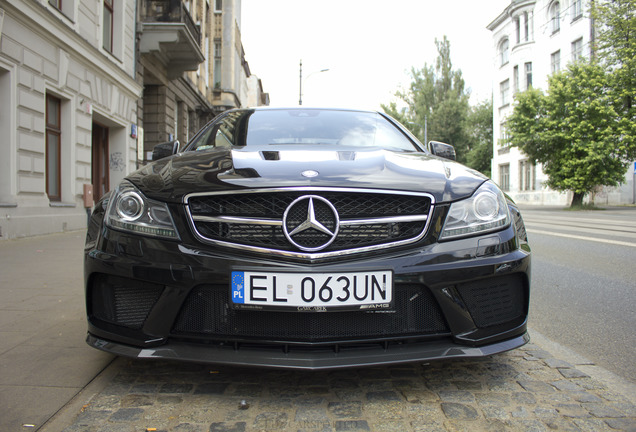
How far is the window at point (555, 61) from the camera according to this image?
1332 inches

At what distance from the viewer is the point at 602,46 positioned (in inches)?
995

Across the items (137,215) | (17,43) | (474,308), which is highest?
(17,43)

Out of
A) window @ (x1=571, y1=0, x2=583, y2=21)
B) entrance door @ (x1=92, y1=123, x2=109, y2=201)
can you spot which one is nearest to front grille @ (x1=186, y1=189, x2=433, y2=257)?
entrance door @ (x1=92, y1=123, x2=109, y2=201)

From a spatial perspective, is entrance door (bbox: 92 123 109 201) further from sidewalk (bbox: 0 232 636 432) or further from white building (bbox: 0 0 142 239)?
sidewalk (bbox: 0 232 636 432)

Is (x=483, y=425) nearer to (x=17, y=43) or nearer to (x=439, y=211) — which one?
(x=439, y=211)

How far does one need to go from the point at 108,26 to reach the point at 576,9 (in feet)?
97.9

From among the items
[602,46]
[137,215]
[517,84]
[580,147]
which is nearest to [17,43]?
[137,215]

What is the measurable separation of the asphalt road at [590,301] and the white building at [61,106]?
797 centimetres

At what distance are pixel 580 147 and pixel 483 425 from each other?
2514cm

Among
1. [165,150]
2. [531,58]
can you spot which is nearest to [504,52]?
[531,58]

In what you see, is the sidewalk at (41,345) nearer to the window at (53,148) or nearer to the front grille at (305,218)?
the front grille at (305,218)

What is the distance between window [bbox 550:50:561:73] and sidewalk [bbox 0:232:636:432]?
3614 cm

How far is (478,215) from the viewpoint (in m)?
2.18

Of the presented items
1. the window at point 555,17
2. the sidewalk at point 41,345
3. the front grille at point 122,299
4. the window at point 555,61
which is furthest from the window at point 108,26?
the window at point 555,17
